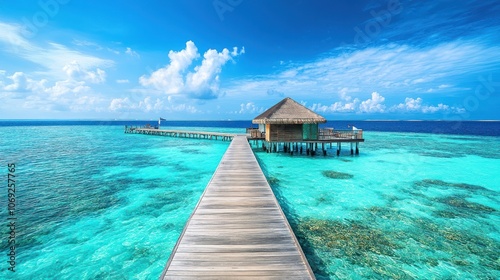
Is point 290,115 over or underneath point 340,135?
over

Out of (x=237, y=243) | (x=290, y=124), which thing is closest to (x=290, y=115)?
(x=290, y=124)

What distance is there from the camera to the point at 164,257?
238 inches

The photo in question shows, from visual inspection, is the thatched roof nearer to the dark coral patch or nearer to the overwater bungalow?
the overwater bungalow

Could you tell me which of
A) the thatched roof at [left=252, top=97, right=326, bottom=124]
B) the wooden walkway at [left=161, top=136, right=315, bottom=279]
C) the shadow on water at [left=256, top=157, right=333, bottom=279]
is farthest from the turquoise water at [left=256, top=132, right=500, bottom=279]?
the thatched roof at [left=252, top=97, right=326, bottom=124]

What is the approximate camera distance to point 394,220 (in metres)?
8.04

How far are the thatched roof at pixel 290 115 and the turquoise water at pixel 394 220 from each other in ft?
16.9

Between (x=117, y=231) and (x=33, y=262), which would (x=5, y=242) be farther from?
(x=117, y=231)

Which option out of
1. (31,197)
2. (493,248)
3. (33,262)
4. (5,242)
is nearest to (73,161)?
(31,197)

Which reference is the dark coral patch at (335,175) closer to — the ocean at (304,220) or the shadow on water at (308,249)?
the ocean at (304,220)

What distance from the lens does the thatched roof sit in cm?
1955

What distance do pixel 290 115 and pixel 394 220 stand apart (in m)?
13.4

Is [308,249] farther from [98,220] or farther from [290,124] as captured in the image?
[290,124]

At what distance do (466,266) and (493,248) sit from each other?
172 cm

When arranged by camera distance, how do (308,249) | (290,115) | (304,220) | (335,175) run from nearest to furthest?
(308,249), (304,220), (335,175), (290,115)
